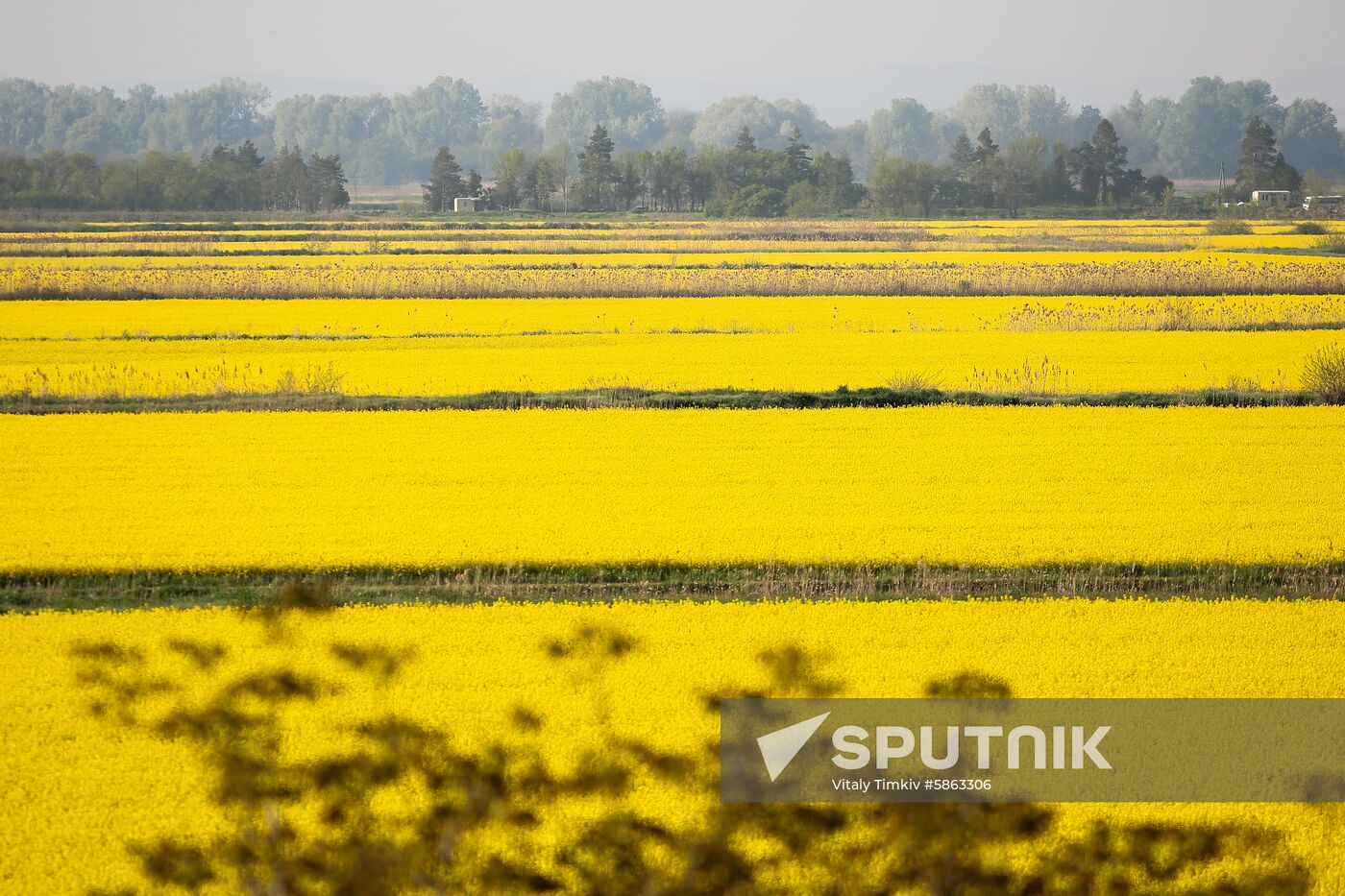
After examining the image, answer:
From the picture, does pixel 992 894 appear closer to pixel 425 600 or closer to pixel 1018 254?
pixel 425 600

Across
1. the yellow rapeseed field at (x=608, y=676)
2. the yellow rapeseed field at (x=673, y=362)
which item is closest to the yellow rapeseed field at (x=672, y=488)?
the yellow rapeseed field at (x=608, y=676)

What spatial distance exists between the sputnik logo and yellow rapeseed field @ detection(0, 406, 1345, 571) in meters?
4.34

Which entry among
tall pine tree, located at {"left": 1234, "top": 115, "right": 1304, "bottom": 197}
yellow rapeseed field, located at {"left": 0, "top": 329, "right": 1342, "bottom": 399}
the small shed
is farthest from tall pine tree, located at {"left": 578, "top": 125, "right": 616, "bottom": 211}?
yellow rapeseed field, located at {"left": 0, "top": 329, "right": 1342, "bottom": 399}

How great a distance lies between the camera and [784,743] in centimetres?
846

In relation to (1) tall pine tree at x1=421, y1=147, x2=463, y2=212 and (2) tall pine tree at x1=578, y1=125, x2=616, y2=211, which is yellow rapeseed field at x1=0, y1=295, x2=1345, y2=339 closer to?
(2) tall pine tree at x1=578, y1=125, x2=616, y2=211

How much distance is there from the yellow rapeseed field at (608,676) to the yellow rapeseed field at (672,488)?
1796mm

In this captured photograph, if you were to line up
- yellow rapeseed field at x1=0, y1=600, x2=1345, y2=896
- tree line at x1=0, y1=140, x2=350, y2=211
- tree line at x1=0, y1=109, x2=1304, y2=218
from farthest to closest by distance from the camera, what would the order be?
tree line at x1=0, y1=109, x2=1304, y2=218 → tree line at x1=0, y1=140, x2=350, y2=211 → yellow rapeseed field at x1=0, y1=600, x2=1345, y2=896

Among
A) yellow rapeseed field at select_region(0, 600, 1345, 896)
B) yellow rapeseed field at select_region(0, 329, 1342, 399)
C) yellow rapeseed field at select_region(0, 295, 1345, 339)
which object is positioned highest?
yellow rapeseed field at select_region(0, 295, 1345, 339)

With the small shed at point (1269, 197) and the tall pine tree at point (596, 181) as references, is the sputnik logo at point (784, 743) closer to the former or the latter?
the small shed at point (1269, 197)

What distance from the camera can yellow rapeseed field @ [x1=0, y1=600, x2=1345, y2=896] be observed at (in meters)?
7.62

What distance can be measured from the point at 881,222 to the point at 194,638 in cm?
7007

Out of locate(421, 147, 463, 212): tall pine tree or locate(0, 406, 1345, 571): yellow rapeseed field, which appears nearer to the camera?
locate(0, 406, 1345, 571): yellow rapeseed field

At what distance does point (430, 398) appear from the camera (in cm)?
2214

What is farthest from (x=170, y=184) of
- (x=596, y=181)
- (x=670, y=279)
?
(x=670, y=279)
